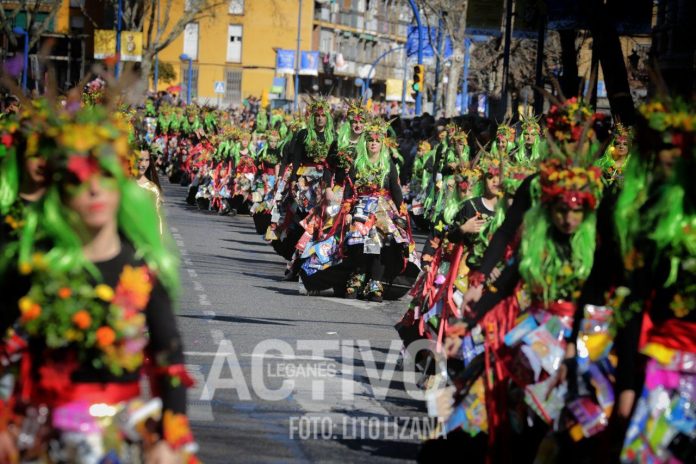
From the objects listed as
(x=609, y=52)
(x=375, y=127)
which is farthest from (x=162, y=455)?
(x=609, y=52)

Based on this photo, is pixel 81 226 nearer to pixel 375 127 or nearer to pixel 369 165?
pixel 369 165

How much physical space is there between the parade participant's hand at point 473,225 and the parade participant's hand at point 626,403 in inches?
145

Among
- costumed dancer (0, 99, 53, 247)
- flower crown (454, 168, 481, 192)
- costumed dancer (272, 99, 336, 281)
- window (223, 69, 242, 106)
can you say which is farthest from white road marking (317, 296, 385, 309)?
window (223, 69, 242, 106)

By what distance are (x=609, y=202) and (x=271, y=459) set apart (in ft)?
7.81

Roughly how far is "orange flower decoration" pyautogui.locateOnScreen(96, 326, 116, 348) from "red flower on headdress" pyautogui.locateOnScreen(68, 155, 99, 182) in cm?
46

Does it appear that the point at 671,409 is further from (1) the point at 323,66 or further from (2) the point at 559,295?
(1) the point at 323,66

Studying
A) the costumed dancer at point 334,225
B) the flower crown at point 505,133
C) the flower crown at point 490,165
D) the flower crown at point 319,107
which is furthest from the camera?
the flower crown at point 319,107

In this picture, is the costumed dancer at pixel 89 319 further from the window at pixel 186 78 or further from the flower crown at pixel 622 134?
the window at pixel 186 78

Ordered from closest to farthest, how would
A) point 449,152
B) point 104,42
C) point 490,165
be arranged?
point 490,165, point 449,152, point 104,42

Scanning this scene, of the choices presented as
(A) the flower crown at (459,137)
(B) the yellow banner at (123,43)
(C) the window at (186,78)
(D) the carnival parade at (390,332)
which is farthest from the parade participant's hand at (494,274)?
(C) the window at (186,78)

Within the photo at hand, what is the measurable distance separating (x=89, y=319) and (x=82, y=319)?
0.03 metres

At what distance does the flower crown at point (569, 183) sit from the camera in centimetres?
638

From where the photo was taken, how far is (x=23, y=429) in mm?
4539

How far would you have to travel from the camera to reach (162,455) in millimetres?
4496
